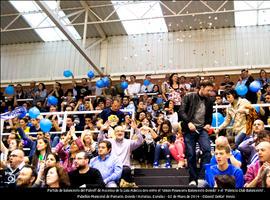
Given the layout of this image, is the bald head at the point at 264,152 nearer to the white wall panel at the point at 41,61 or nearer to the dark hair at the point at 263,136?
the dark hair at the point at 263,136

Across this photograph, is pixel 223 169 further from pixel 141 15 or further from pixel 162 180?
pixel 141 15

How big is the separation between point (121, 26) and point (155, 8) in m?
1.70

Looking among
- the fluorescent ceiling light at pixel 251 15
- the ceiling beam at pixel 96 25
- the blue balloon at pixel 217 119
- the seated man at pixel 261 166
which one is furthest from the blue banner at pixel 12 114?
the fluorescent ceiling light at pixel 251 15

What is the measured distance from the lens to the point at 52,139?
8031 mm

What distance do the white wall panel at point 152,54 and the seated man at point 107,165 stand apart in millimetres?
8004

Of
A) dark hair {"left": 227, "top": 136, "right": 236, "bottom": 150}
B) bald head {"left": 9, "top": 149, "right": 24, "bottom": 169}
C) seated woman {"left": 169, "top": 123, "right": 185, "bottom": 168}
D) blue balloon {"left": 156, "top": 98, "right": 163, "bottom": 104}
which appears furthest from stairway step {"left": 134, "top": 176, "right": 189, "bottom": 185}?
blue balloon {"left": 156, "top": 98, "right": 163, "bottom": 104}

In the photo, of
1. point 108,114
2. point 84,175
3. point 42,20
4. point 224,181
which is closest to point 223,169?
point 224,181

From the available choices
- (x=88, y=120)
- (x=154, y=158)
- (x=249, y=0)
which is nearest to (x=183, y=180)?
(x=154, y=158)

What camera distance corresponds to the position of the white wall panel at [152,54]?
12805 mm

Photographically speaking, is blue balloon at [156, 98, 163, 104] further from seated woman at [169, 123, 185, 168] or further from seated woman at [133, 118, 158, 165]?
seated woman at [169, 123, 185, 168]

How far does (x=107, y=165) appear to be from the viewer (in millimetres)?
5062

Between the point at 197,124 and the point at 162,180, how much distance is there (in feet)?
3.18

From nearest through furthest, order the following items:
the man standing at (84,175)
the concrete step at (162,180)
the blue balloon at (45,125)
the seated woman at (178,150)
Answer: the man standing at (84,175) < the concrete step at (162,180) < the seated woman at (178,150) < the blue balloon at (45,125)

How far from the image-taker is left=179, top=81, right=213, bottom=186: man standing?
16.0 ft
